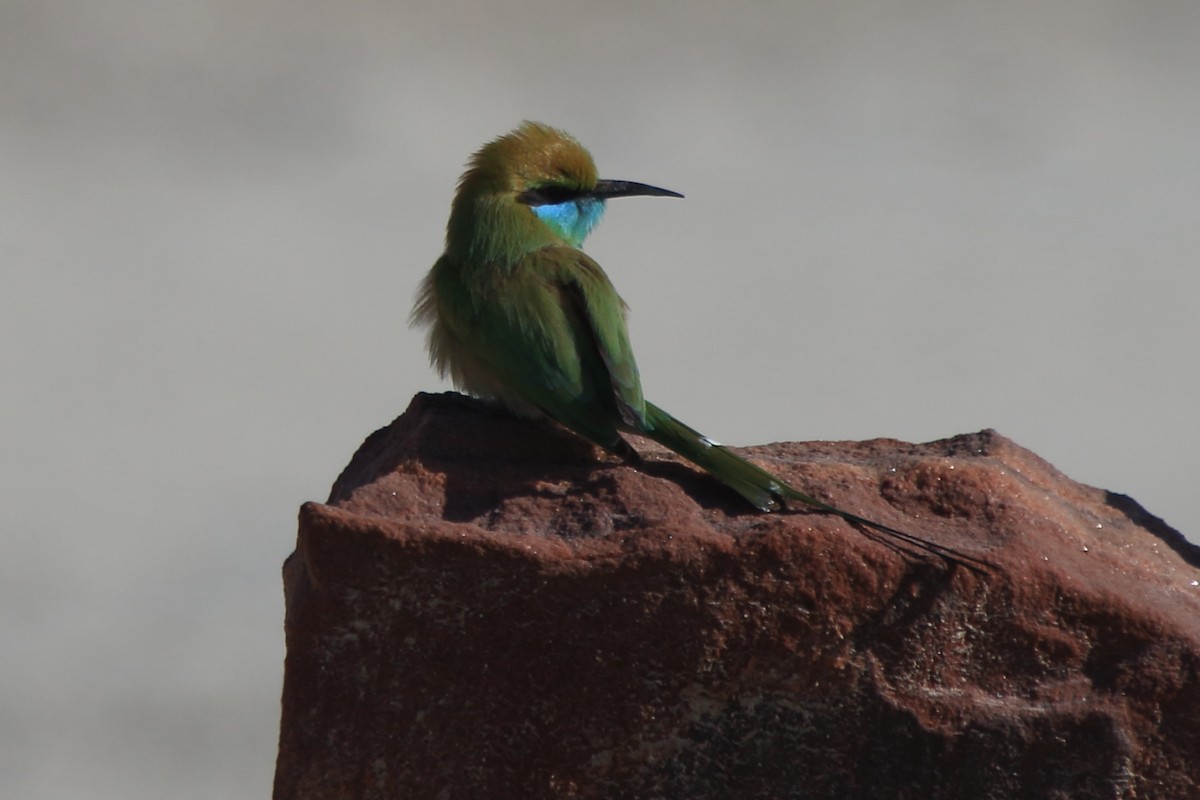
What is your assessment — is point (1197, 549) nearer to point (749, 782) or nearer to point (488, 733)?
point (749, 782)

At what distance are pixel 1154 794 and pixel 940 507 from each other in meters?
0.57

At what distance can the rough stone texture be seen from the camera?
248 centimetres

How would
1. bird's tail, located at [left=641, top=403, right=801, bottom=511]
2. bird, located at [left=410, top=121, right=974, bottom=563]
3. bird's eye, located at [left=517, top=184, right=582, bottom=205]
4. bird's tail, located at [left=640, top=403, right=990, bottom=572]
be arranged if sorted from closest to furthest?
bird's tail, located at [left=640, top=403, right=990, bottom=572] < bird's tail, located at [left=641, top=403, right=801, bottom=511] < bird, located at [left=410, top=121, right=974, bottom=563] < bird's eye, located at [left=517, top=184, right=582, bottom=205]

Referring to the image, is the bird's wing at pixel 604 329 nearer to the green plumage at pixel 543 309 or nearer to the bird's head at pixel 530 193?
the green plumage at pixel 543 309

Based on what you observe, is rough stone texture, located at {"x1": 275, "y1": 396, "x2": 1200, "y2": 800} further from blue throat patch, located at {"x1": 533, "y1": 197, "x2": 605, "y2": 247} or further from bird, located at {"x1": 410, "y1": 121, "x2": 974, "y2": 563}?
blue throat patch, located at {"x1": 533, "y1": 197, "x2": 605, "y2": 247}

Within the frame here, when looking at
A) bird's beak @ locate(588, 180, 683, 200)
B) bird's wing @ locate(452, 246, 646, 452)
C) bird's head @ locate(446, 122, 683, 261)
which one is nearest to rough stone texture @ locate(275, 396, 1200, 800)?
bird's wing @ locate(452, 246, 646, 452)

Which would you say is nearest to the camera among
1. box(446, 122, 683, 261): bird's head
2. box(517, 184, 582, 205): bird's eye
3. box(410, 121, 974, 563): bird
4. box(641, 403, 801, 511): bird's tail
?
box(641, 403, 801, 511): bird's tail

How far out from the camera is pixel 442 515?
2.67 m

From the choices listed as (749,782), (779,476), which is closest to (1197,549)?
(779,476)

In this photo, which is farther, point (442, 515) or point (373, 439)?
point (373, 439)

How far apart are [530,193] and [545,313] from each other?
1.80 feet

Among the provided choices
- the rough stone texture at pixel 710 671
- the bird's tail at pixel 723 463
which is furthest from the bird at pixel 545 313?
the rough stone texture at pixel 710 671

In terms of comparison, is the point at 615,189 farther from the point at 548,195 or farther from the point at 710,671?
the point at 710,671

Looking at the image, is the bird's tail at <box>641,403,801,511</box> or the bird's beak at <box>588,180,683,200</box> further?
the bird's beak at <box>588,180,683,200</box>
